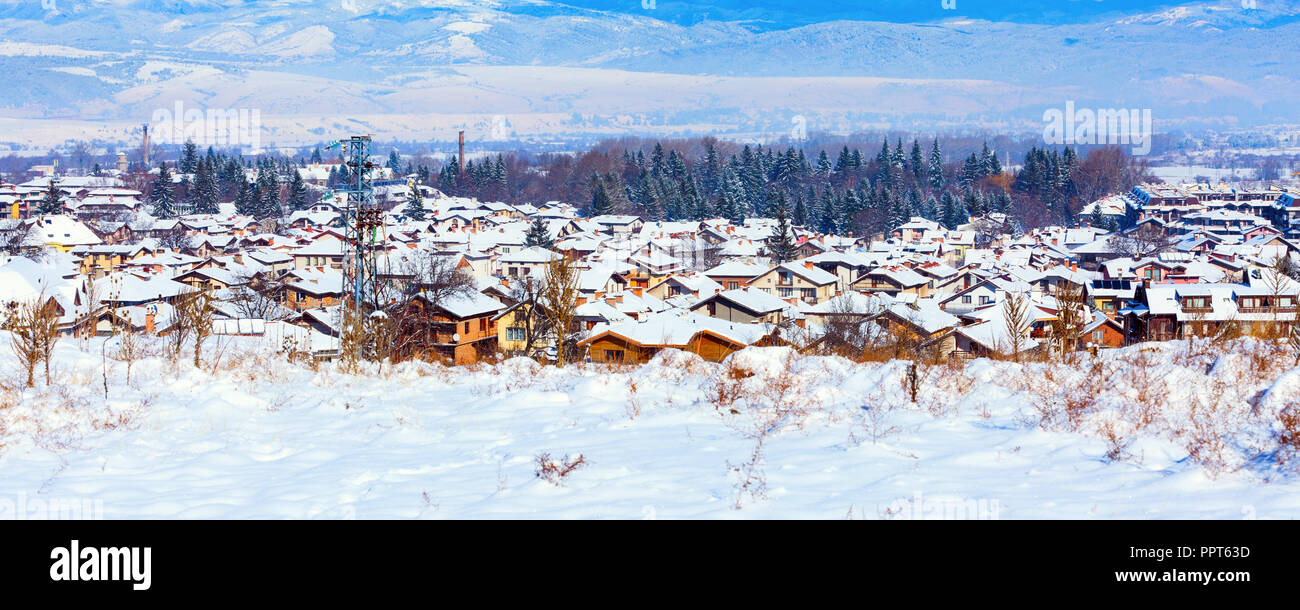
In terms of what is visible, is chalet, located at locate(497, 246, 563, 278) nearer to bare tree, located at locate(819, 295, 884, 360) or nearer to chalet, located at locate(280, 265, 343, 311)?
chalet, located at locate(280, 265, 343, 311)

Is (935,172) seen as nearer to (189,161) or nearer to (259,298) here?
(189,161)

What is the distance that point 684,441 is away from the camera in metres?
5.60

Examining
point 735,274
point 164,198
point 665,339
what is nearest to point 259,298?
point 665,339

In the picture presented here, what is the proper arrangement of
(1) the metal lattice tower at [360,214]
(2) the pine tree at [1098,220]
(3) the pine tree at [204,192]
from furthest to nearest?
(3) the pine tree at [204,192] → (2) the pine tree at [1098,220] → (1) the metal lattice tower at [360,214]

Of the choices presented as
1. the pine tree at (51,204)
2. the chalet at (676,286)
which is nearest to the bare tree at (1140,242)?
the chalet at (676,286)

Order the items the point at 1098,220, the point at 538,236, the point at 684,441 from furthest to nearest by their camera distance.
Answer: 1. the point at 1098,220
2. the point at 538,236
3. the point at 684,441

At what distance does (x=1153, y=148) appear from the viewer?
648 feet

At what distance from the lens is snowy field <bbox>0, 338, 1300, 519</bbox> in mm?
4254

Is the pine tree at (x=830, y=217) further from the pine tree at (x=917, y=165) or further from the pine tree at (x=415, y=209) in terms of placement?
the pine tree at (x=415, y=209)

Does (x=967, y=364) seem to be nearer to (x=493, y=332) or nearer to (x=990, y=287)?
(x=493, y=332)

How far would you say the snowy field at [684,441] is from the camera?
4254mm

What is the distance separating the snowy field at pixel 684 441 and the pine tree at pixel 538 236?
45569 millimetres

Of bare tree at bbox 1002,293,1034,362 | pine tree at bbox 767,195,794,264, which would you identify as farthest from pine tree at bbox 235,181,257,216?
bare tree at bbox 1002,293,1034,362

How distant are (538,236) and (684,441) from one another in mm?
49265
